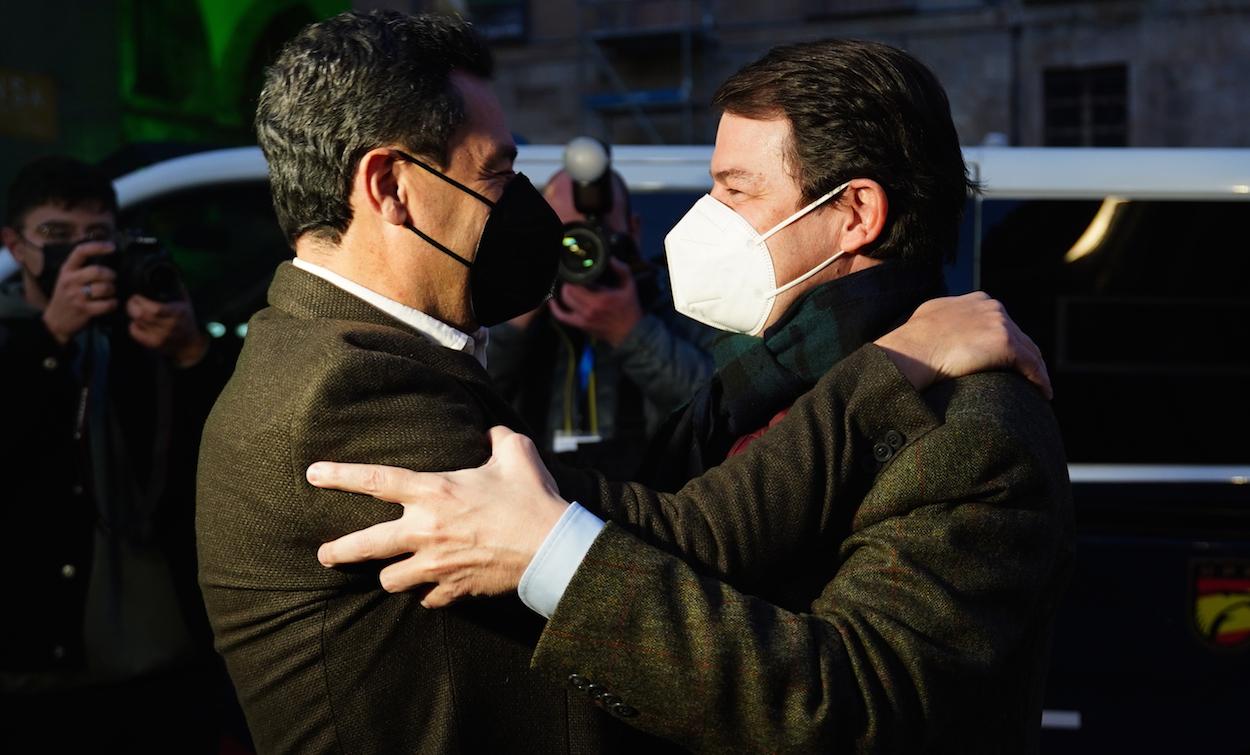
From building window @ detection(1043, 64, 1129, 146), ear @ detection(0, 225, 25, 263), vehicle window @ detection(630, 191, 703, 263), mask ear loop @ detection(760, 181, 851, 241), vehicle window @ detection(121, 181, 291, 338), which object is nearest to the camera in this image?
mask ear loop @ detection(760, 181, 851, 241)

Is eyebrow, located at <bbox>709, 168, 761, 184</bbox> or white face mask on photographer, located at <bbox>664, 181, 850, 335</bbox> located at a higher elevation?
eyebrow, located at <bbox>709, 168, 761, 184</bbox>

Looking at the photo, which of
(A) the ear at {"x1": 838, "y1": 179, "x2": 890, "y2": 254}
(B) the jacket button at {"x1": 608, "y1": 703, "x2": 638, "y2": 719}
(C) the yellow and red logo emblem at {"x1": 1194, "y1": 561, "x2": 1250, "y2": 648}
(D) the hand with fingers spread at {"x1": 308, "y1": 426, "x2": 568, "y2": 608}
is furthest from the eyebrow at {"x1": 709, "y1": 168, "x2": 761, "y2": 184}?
(C) the yellow and red logo emblem at {"x1": 1194, "y1": 561, "x2": 1250, "y2": 648}

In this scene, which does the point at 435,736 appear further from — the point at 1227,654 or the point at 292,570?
the point at 1227,654

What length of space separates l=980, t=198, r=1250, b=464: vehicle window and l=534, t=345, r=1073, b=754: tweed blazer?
6.31 ft

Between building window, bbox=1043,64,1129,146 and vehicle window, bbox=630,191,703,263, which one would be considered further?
building window, bbox=1043,64,1129,146

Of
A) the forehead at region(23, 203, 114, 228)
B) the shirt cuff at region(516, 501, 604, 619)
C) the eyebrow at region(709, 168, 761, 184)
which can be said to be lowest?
the shirt cuff at region(516, 501, 604, 619)

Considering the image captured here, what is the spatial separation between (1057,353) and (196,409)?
230cm

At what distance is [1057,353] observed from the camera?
3.50 meters

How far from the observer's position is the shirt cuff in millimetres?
1436

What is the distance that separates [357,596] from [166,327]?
2.06 meters

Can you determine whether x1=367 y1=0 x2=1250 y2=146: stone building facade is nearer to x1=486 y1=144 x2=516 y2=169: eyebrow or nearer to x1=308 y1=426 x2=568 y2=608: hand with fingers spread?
x1=486 y1=144 x2=516 y2=169: eyebrow

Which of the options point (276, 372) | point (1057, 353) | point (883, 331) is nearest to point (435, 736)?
point (276, 372)

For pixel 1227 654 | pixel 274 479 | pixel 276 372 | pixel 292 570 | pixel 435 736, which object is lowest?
pixel 1227 654

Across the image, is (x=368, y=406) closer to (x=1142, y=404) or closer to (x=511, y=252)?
(x=511, y=252)
